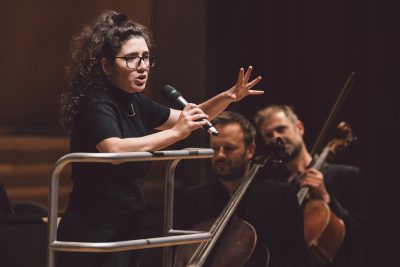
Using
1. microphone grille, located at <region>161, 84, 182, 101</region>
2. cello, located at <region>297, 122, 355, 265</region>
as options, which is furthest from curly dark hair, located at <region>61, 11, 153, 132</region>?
cello, located at <region>297, 122, 355, 265</region>

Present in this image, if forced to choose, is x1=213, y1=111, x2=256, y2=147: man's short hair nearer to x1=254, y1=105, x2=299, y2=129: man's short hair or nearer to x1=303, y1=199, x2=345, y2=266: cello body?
x1=303, y1=199, x2=345, y2=266: cello body

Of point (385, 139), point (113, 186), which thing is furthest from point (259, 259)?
point (385, 139)

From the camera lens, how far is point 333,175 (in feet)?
11.4

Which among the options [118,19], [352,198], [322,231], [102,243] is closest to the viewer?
[102,243]

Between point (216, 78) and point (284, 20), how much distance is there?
444mm

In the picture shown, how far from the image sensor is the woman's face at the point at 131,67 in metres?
2.10

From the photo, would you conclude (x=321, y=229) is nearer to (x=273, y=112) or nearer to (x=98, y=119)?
(x=273, y=112)

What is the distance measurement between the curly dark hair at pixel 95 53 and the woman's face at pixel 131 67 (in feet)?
0.06

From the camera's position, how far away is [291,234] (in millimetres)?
2766

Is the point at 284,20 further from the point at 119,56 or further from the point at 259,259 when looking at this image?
the point at 119,56

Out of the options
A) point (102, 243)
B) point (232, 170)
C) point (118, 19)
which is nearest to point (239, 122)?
point (232, 170)

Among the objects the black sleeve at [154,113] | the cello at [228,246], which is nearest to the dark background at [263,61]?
the cello at [228,246]

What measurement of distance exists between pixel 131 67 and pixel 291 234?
94cm

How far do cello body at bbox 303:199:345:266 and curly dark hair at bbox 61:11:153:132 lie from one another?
1.27 metres
